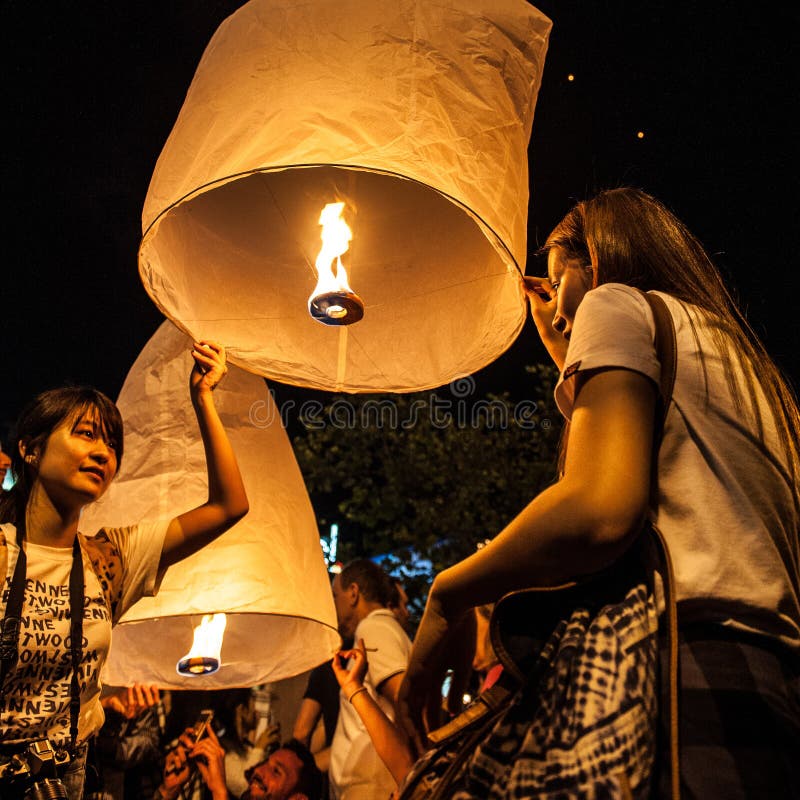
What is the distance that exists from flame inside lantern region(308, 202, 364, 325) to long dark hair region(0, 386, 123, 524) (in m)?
0.69

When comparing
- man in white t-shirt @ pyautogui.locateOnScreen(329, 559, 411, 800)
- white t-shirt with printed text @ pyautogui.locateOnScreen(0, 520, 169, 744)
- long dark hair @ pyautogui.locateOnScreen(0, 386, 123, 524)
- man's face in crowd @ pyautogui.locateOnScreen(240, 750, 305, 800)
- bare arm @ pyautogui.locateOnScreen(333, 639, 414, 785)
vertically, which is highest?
long dark hair @ pyautogui.locateOnScreen(0, 386, 123, 524)

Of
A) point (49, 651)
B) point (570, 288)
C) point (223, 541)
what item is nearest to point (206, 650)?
point (223, 541)

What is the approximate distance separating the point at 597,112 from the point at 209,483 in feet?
11.7

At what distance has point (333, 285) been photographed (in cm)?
204

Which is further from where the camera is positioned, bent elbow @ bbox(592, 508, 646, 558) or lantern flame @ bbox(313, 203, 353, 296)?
lantern flame @ bbox(313, 203, 353, 296)

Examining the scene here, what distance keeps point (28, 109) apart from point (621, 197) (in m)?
4.96

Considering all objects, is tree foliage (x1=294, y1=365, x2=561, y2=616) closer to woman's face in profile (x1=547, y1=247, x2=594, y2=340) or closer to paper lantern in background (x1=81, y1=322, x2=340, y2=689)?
paper lantern in background (x1=81, y1=322, x2=340, y2=689)

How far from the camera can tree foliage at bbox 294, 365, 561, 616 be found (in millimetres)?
9516

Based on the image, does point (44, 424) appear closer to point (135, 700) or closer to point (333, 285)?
point (333, 285)

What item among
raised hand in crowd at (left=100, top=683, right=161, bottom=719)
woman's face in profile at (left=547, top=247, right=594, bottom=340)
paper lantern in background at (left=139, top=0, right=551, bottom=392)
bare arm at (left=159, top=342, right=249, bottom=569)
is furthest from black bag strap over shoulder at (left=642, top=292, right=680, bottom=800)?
raised hand in crowd at (left=100, top=683, right=161, bottom=719)

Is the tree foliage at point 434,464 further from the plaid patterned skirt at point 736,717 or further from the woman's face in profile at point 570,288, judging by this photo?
the plaid patterned skirt at point 736,717

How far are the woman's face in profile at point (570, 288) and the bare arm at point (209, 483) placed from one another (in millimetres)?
1085

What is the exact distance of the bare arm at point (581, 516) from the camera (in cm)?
103

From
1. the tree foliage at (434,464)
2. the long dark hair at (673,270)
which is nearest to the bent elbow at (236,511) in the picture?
the long dark hair at (673,270)
